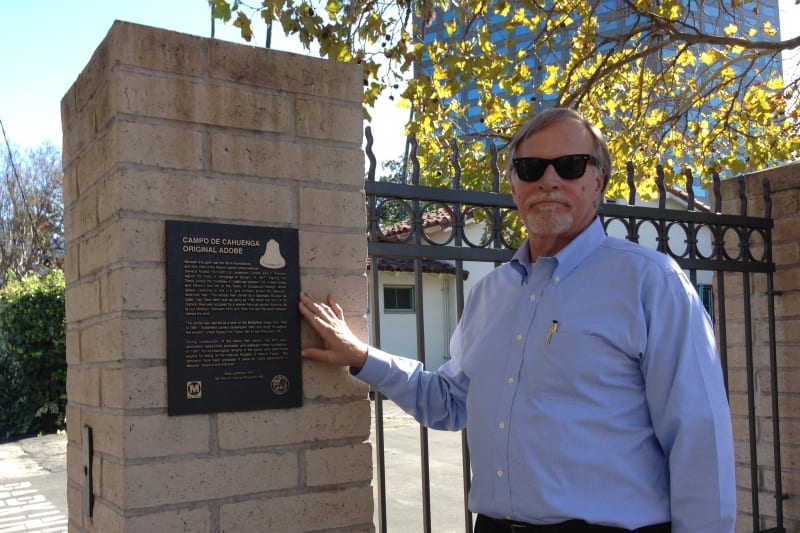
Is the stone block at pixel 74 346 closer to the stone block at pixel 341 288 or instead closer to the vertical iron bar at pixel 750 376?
the stone block at pixel 341 288

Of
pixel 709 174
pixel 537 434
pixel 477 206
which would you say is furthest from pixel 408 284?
pixel 537 434

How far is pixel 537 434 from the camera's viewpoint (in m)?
2.06

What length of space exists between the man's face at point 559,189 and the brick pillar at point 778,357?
8.51 ft

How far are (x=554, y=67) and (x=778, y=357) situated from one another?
14.9 ft

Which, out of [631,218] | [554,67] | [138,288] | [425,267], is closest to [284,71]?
[138,288]

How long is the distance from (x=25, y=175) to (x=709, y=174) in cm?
2577

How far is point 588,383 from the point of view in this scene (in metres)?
2.04

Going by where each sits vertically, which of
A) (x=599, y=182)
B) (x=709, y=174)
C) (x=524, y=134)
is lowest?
(x=599, y=182)

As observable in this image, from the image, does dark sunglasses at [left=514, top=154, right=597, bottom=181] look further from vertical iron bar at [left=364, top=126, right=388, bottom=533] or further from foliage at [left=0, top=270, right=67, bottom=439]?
foliage at [left=0, top=270, right=67, bottom=439]

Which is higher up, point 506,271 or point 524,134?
point 524,134

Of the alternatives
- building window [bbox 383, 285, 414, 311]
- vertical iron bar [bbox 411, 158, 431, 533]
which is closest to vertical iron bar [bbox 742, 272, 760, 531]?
vertical iron bar [bbox 411, 158, 431, 533]

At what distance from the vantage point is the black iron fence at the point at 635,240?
2996mm

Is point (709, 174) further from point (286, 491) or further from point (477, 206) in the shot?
point (286, 491)

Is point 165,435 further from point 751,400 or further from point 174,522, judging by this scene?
point 751,400
